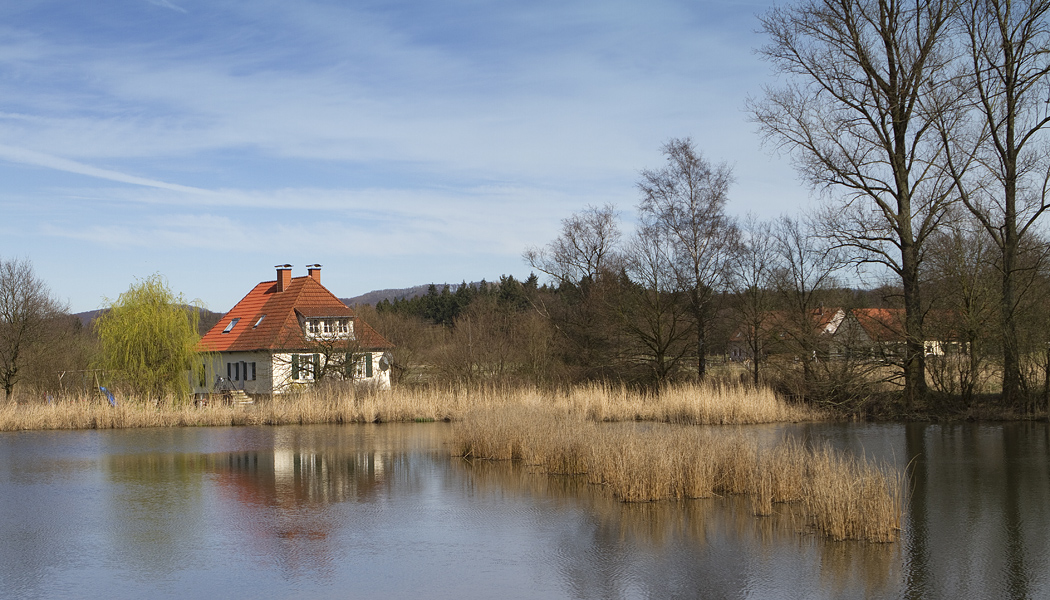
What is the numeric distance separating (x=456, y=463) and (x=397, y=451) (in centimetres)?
208

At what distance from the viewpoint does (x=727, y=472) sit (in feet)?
37.6

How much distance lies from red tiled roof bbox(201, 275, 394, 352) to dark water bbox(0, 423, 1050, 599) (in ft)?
74.7

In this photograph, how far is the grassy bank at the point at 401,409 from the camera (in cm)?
2122

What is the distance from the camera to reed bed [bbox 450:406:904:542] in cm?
870

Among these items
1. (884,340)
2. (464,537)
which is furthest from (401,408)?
(464,537)

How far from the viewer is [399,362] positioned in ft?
125

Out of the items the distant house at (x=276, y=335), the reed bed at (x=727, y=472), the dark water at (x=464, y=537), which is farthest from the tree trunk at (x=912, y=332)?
the distant house at (x=276, y=335)

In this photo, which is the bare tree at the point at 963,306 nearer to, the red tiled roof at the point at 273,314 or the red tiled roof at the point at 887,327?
the red tiled roof at the point at 887,327

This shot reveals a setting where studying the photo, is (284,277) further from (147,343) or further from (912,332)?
(912,332)

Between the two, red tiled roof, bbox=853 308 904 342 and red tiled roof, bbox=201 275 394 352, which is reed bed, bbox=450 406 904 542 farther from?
red tiled roof, bbox=201 275 394 352

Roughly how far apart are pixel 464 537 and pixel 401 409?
15013 millimetres

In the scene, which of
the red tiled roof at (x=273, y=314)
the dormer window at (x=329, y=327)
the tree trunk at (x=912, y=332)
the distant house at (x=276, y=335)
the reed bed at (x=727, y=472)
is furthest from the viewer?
the red tiled roof at (x=273, y=314)

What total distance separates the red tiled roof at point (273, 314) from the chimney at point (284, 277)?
0.98ft

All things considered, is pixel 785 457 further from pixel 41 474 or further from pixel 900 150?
pixel 900 150
